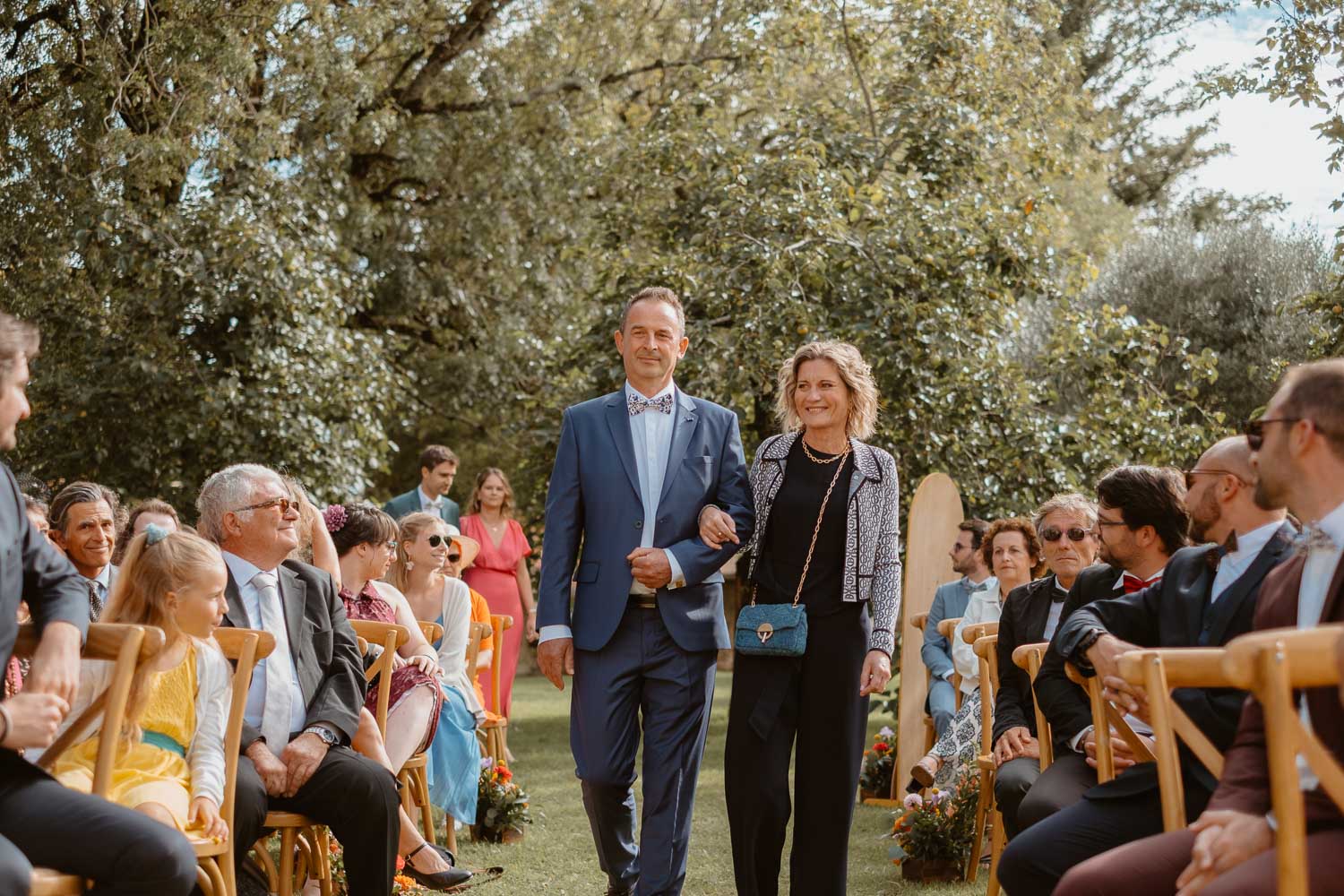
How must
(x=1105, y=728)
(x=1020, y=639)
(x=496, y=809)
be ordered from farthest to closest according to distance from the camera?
(x=496, y=809) → (x=1020, y=639) → (x=1105, y=728)

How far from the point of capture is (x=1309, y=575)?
100 inches

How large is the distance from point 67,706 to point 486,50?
1099cm

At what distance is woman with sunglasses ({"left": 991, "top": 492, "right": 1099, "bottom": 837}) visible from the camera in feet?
14.2

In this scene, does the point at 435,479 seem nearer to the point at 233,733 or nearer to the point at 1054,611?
the point at 1054,611

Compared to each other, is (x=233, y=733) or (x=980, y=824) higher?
(x=233, y=733)

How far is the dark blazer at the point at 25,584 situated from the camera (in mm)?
2762

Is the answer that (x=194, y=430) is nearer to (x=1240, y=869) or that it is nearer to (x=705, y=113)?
(x=705, y=113)

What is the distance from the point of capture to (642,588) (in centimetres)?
420

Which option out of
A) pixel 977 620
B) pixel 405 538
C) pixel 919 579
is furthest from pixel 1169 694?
pixel 919 579

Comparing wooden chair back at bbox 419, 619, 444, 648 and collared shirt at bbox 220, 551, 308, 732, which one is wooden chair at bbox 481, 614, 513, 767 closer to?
wooden chair back at bbox 419, 619, 444, 648

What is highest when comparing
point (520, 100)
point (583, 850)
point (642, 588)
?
point (520, 100)

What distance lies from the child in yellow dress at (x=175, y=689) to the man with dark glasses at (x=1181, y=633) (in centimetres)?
190

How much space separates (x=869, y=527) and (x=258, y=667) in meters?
1.88

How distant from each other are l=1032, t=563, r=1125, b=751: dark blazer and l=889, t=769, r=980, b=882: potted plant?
1.61m
